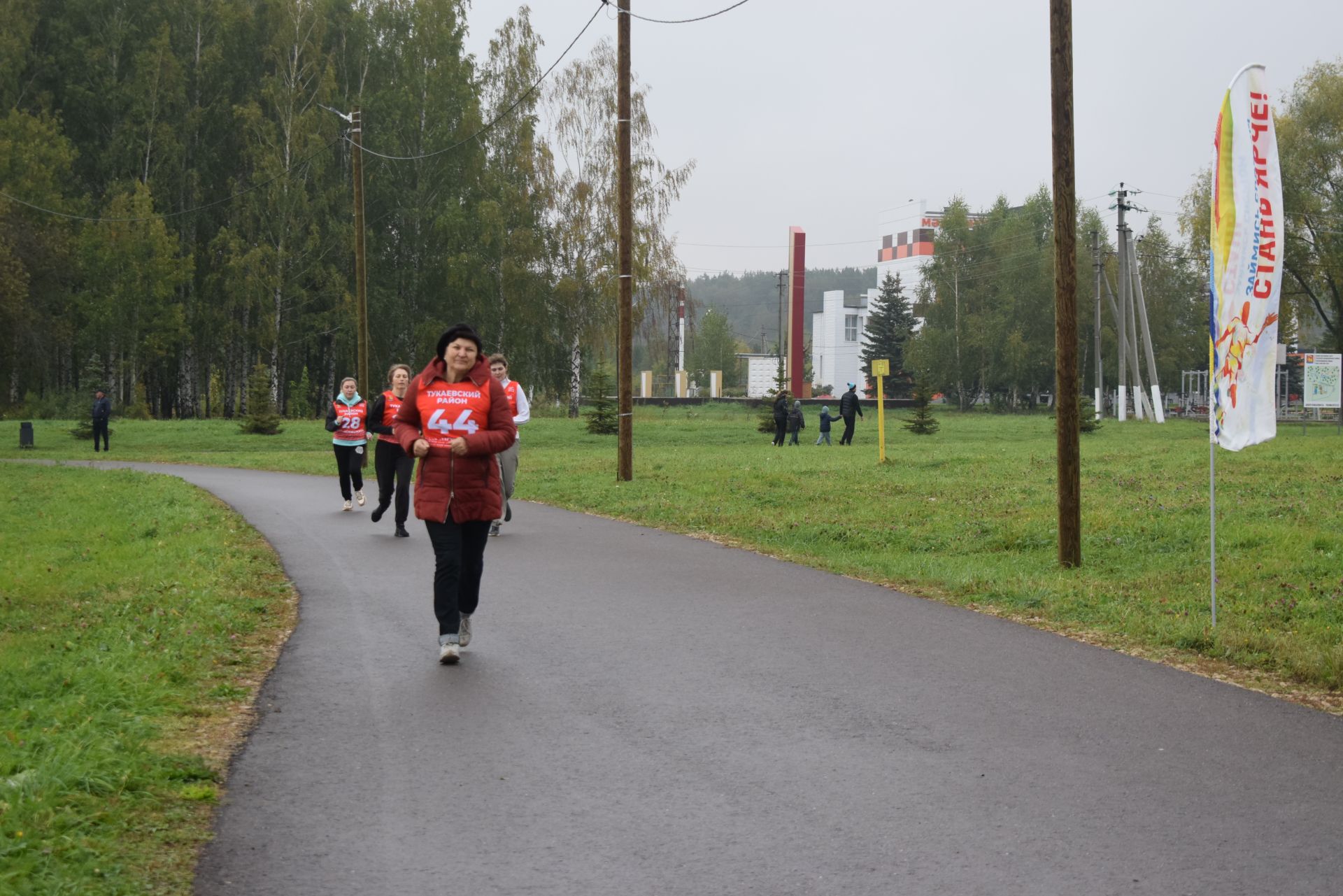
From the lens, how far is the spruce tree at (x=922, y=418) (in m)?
43.7

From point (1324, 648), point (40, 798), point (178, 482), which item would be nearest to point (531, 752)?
point (40, 798)

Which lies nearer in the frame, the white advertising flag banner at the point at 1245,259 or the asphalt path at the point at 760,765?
the asphalt path at the point at 760,765

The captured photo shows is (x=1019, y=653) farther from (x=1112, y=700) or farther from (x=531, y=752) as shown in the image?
(x=531, y=752)

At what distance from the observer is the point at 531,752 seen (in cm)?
564

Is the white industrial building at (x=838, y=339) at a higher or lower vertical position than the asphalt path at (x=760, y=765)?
higher

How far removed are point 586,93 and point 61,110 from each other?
791 inches

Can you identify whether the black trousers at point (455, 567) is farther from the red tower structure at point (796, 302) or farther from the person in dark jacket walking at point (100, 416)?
the red tower structure at point (796, 302)

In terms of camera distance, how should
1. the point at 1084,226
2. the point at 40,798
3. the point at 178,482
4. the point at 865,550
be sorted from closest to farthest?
the point at 40,798, the point at 865,550, the point at 178,482, the point at 1084,226

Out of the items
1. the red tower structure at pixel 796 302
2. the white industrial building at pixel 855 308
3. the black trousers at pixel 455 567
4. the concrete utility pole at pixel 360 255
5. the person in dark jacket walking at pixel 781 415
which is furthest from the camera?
the white industrial building at pixel 855 308

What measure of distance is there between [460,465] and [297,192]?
150 ft

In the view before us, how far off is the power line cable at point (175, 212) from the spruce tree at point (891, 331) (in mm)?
56969

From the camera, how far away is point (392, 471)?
49.5 ft

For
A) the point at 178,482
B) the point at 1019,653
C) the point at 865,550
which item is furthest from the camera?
the point at 178,482

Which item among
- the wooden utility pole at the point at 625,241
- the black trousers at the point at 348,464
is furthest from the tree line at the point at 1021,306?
the black trousers at the point at 348,464
